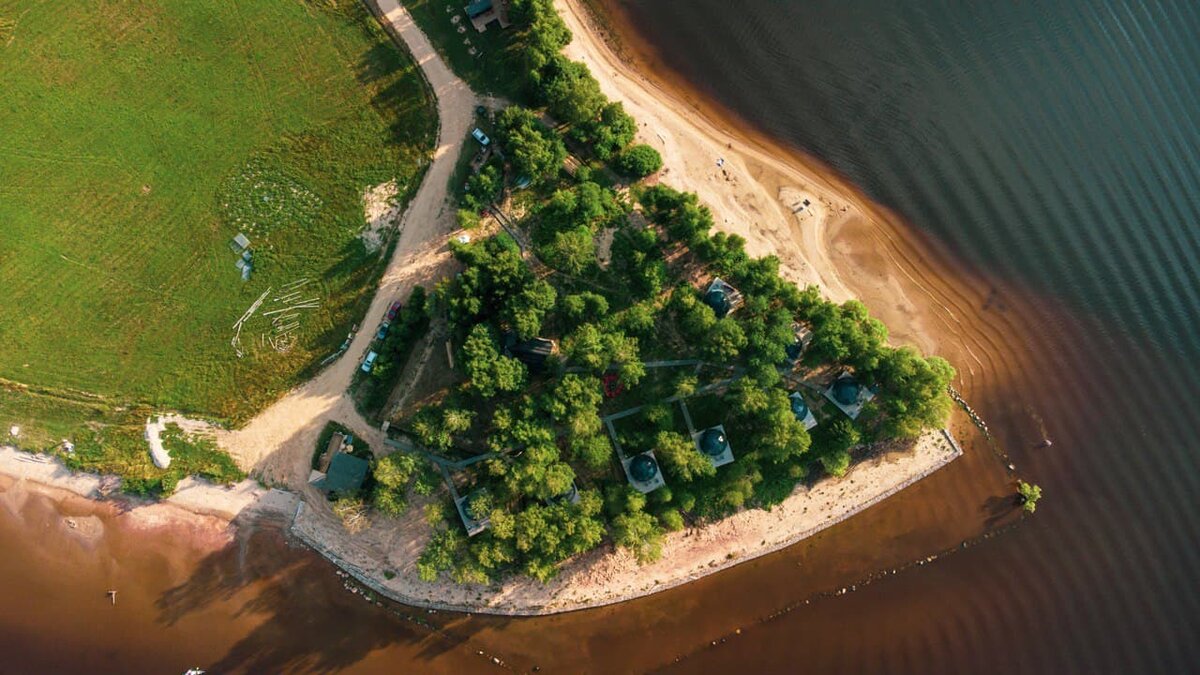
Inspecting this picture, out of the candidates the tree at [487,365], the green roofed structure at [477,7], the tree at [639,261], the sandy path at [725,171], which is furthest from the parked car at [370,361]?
the green roofed structure at [477,7]

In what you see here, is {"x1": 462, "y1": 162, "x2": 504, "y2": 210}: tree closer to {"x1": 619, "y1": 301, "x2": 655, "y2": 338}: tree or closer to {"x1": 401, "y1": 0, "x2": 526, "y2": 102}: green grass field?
{"x1": 401, "y1": 0, "x2": 526, "y2": 102}: green grass field

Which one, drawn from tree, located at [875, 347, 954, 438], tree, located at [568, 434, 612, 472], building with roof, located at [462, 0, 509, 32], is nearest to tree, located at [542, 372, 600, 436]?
tree, located at [568, 434, 612, 472]

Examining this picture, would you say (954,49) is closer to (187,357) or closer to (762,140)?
(762,140)

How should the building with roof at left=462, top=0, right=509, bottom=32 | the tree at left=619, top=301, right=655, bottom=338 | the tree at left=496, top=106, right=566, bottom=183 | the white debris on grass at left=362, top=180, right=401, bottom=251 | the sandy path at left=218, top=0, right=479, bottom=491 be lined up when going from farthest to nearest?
1. the building with roof at left=462, top=0, right=509, bottom=32
2. the white debris on grass at left=362, top=180, right=401, bottom=251
3. the sandy path at left=218, top=0, right=479, bottom=491
4. the tree at left=496, top=106, right=566, bottom=183
5. the tree at left=619, top=301, right=655, bottom=338

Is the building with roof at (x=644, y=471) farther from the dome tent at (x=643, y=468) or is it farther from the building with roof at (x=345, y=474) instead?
the building with roof at (x=345, y=474)

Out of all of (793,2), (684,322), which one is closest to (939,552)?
(684,322)

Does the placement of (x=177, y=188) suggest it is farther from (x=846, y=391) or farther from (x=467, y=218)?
(x=846, y=391)
